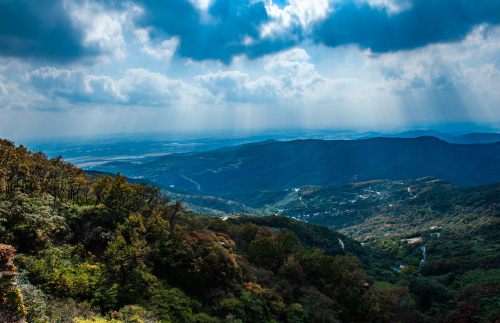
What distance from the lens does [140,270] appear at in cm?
3225

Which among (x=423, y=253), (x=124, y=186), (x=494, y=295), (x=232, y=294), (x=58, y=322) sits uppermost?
(x=124, y=186)

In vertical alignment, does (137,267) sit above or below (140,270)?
above

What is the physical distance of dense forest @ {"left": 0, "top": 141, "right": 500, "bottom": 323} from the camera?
26.6m

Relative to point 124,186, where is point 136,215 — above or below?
below

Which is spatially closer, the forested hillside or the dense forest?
the dense forest

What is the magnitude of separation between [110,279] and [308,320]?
894 inches

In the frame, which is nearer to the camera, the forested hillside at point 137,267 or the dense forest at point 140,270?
the dense forest at point 140,270

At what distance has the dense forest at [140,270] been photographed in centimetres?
2664

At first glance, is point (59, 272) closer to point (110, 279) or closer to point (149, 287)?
point (110, 279)

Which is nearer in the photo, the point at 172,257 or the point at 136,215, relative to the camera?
Result: the point at 172,257

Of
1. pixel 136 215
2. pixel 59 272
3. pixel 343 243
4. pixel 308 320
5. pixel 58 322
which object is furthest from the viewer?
pixel 343 243

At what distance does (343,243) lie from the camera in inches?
6225

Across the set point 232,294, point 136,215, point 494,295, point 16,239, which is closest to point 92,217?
point 136,215

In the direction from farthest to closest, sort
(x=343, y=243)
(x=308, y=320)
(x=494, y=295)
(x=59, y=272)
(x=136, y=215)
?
(x=343, y=243)
(x=494, y=295)
(x=136, y=215)
(x=308, y=320)
(x=59, y=272)
